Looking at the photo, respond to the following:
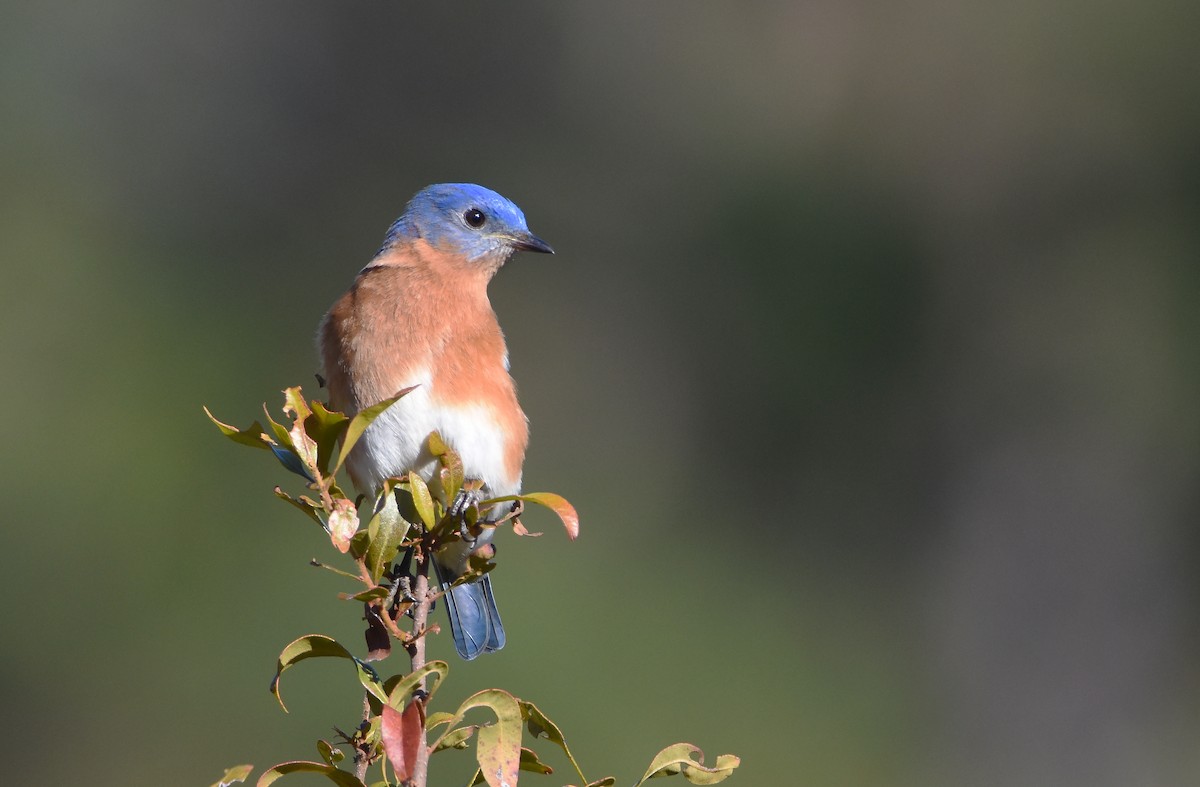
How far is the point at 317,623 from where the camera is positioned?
930 centimetres

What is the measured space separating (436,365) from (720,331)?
957 centimetres

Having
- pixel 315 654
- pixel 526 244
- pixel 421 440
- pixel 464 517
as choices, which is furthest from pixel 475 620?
pixel 315 654

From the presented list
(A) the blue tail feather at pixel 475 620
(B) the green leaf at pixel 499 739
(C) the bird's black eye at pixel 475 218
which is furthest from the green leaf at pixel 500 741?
(C) the bird's black eye at pixel 475 218

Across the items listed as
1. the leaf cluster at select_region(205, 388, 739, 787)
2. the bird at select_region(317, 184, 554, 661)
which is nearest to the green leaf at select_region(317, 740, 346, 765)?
the leaf cluster at select_region(205, 388, 739, 787)

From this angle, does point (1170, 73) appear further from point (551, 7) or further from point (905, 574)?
point (551, 7)

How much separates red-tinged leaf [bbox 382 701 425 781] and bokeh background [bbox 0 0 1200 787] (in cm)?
815

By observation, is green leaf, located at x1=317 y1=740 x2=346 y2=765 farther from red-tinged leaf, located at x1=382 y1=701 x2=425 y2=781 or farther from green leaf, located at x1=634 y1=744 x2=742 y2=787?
green leaf, located at x1=634 y1=744 x2=742 y2=787

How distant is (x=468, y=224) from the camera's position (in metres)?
4.11

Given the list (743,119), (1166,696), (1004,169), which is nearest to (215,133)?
(743,119)

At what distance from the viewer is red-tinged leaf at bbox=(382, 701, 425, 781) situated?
1.97 metres

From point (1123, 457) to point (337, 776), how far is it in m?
12.3

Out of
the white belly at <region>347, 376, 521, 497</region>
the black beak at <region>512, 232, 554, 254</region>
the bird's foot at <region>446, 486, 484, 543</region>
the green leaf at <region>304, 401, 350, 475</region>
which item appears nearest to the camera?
the green leaf at <region>304, 401, 350, 475</region>

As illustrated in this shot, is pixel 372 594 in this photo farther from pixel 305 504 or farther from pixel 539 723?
pixel 539 723

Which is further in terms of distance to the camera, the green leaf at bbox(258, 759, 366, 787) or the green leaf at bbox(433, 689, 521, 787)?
the green leaf at bbox(433, 689, 521, 787)
